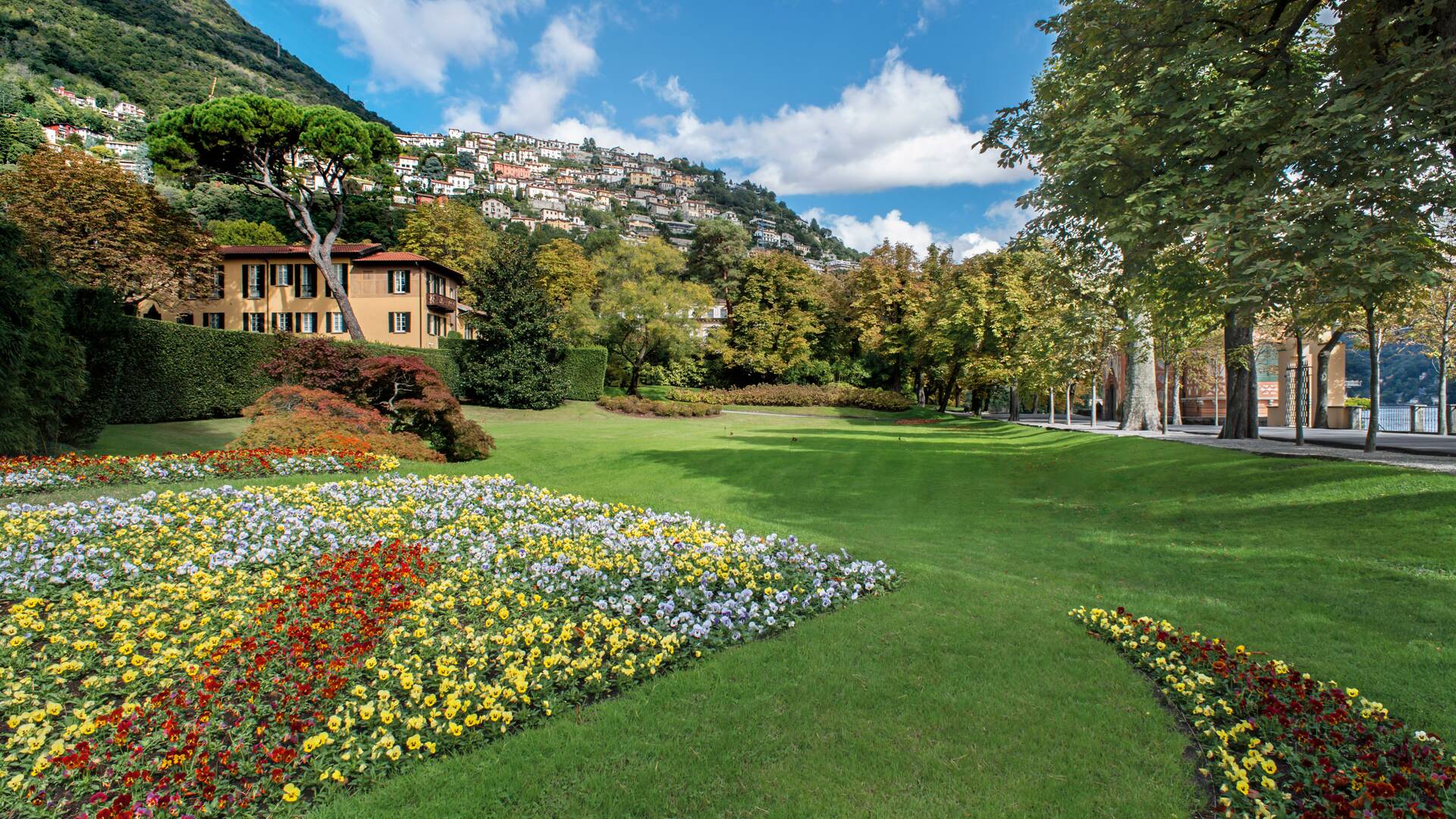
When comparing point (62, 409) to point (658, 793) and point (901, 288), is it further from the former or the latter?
point (901, 288)

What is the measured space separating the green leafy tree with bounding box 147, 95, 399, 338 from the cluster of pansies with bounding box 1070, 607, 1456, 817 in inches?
1555

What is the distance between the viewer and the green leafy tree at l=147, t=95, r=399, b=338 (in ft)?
105

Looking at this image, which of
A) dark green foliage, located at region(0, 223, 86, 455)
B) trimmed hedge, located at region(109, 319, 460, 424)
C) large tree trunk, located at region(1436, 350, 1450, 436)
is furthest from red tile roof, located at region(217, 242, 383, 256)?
large tree trunk, located at region(1436, 350, 1450, 436)

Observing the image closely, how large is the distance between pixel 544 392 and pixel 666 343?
39.1 ft

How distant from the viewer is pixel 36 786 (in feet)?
9.91

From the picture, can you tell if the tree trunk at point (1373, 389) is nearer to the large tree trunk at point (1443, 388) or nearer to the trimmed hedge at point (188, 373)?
the large tree trunk at point (1443, 388)

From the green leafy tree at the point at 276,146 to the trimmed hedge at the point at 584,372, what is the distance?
37.4ft

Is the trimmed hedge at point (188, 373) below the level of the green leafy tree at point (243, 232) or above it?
below

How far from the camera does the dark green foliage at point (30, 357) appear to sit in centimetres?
1028

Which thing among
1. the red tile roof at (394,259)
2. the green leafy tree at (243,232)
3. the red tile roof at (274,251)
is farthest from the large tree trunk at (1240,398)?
the green leafy tree at (243,232)

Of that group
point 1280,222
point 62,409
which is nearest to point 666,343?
point 62,409

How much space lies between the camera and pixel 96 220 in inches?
1210

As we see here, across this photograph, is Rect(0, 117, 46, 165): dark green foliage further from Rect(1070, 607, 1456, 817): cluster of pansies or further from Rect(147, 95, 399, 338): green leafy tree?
Rect(1070, 607, 1456, 817): cluster of pansies

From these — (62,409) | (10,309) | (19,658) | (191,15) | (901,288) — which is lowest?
(19,658)
